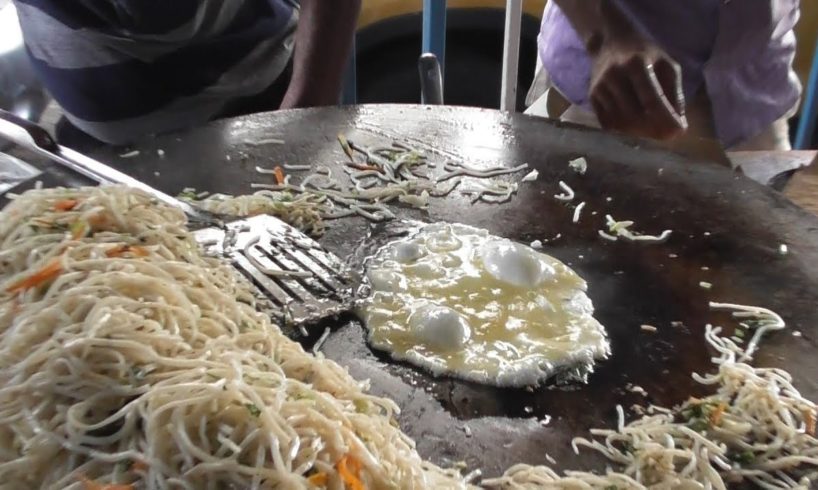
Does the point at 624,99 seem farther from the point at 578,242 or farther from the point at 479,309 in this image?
the point at 479,309

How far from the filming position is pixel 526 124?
246 cm

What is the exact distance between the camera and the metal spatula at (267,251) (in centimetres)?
166

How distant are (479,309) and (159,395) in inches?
31.7

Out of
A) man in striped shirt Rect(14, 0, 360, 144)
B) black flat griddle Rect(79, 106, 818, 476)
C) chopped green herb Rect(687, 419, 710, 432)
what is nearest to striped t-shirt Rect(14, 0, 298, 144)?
man in striped shirt Rect(14, 0, 360, 144)

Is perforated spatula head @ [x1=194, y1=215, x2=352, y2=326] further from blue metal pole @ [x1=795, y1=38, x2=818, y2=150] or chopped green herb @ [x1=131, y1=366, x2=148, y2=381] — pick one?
blue metal pole @ [x1=795, y1=38, x2=818, y2=150]

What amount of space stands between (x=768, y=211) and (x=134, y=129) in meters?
1.97

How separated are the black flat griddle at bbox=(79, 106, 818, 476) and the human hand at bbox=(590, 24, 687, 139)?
4.2 inches

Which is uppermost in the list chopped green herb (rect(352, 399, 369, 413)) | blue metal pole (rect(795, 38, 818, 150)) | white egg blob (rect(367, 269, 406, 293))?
chopped green herb (rect(352, 399, 369, 413))

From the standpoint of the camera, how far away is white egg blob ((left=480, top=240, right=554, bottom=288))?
69.6 inches

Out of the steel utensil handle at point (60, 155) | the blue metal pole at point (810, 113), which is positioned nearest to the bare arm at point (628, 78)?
the steel utensil handle at point (60, 155)

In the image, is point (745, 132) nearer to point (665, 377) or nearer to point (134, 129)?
point (665, 377)

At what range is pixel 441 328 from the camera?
159 cm

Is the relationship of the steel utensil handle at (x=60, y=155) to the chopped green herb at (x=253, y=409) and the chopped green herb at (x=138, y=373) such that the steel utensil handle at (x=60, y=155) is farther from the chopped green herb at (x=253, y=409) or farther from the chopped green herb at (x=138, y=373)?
the chopped green herb at (x=253, y=409)

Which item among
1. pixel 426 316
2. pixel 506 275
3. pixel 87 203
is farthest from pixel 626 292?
pixel 87 203
